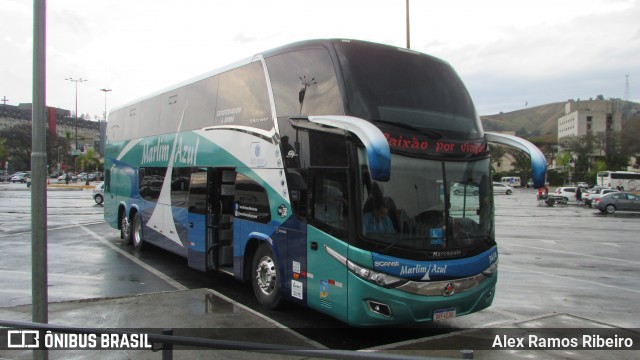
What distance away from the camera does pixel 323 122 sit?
6.02 metres

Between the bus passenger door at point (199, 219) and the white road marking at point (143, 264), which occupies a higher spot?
the bus passenger door at point (199, 219)

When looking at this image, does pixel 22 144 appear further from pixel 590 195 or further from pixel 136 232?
pixel 136 232

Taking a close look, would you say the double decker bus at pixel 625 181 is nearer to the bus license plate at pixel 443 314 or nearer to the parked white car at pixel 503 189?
the parked white car at pixel 503 189

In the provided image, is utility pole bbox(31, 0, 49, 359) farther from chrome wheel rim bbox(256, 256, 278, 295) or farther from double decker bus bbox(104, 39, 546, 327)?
chrome wheel rim bbox(256, 256, 278, 295)

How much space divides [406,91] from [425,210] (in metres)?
1.67

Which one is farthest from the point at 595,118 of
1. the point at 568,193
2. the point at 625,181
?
the point at 568,193

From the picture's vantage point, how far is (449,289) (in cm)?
605

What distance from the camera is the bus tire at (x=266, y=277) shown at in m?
7.29

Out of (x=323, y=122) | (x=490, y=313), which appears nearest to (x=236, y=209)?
(x=323, y=122)

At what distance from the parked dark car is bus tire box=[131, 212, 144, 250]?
107 feet

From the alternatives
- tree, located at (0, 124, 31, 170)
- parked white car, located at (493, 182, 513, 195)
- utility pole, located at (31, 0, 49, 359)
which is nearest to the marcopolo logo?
utility pole, located at (31, 0, 49, 359)

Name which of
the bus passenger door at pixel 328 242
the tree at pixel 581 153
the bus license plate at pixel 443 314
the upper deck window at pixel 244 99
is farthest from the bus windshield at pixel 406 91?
the tree at pixel 581 153

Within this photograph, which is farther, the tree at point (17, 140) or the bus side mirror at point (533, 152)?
the tree at point (17, 140)

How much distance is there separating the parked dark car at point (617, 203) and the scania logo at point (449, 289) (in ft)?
111
